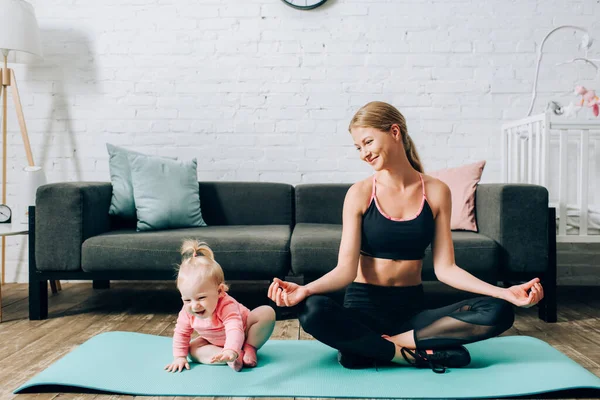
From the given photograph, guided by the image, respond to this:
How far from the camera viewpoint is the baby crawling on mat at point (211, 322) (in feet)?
5.08

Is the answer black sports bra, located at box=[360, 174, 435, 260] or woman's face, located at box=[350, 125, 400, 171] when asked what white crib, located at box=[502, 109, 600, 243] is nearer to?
black sports bra, located at box=[360, 174, 435, 260]

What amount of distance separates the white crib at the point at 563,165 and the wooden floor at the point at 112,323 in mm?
423

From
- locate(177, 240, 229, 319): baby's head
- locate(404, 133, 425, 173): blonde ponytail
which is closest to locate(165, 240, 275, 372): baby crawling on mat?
locate(177, 240, 229, 319): baby's head

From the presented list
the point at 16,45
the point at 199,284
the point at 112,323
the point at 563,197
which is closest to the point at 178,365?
the point at 199,284

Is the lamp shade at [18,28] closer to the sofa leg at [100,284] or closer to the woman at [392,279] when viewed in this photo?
the sofa leg at [100,284]

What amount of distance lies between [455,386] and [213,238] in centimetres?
127

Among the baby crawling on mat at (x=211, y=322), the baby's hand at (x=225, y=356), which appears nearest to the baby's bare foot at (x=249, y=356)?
the baby crawling on mat at (x=211, y=322)

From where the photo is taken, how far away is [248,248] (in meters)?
2.35

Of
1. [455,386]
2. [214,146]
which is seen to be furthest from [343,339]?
[214,146]

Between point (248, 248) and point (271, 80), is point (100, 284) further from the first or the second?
point (271, 80)

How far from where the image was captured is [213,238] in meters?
2.38

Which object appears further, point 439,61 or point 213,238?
point 439,61

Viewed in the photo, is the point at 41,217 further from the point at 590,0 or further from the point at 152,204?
the point at 590,0

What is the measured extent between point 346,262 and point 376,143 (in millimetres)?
378
